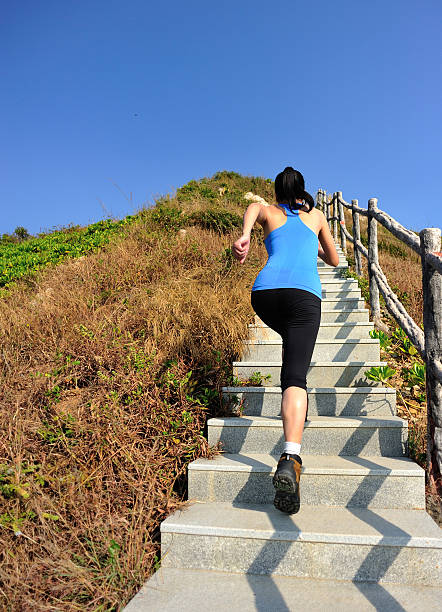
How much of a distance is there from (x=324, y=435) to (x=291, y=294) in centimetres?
101

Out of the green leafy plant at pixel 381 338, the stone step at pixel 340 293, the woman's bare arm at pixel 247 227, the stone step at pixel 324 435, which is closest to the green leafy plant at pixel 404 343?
the green leafy plant at pixel 381 338

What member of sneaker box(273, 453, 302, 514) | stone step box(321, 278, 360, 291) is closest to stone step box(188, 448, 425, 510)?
sneaker box(273, 453, 302, 514)

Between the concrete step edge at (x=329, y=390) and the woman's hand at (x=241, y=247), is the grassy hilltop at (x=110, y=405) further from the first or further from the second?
the woman's hand at (x=241, y=247)

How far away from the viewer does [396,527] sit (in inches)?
75.9

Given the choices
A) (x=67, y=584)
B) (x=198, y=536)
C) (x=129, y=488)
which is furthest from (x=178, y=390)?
(x=67, y=584)

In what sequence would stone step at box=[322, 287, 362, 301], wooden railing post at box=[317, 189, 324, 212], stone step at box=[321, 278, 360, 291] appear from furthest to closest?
wooden railing post at box=[317, 189, 324, 212] < stone step at box=[321, 278, 360, 291] < stone step at box=[322, 287, 362, 301]

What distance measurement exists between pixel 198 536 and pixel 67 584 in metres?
0.59

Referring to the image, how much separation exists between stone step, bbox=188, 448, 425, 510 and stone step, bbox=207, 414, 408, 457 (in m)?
0.08

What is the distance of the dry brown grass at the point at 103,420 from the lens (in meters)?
1.86

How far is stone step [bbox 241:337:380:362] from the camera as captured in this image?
336cm

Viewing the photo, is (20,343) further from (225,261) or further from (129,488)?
(225,261)

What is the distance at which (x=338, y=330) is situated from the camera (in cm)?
383

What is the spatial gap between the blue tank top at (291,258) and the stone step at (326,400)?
97cm

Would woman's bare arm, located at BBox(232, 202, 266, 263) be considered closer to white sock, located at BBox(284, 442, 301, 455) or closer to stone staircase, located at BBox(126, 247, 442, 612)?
white sock, located at BBox(284, 442, 301, 455)
